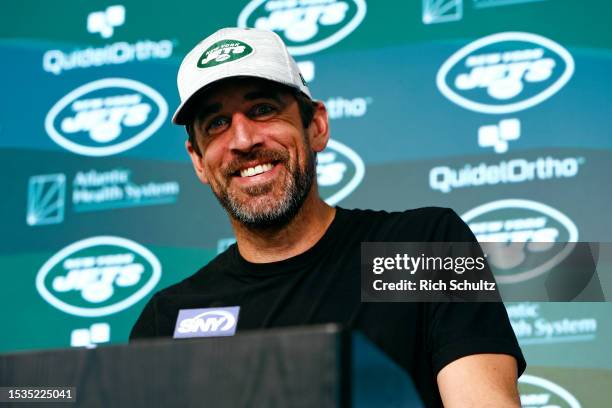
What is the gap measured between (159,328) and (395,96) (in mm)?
866

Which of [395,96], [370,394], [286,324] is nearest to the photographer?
[370,394]

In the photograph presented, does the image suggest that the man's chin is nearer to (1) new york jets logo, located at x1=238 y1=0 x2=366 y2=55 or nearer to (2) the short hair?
(2) the short hair

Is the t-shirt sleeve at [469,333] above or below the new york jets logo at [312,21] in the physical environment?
below

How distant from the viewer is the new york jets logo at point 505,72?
6.03ft

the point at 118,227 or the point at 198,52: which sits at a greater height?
the point at 198,52

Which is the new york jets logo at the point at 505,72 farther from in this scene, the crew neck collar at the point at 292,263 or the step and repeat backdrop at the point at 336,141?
the crew neck collar at the point at 292,263

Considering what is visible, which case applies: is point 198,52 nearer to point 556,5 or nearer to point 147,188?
point 147,188

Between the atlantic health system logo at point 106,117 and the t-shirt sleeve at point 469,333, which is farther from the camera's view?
the atlantic health system logo at point 106,117

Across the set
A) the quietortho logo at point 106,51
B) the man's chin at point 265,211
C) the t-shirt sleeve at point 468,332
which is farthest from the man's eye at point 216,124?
the quietortho logo at point 106,51

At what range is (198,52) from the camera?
1312 mm

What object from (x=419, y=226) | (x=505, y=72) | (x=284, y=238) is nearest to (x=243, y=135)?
(x=284, y=238)

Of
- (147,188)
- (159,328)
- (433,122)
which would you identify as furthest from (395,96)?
(159,328)

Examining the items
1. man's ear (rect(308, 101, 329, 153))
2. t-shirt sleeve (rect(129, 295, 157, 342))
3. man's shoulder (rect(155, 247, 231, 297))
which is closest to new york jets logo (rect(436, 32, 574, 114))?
man's ear (rect(308, 101, 329, 153))

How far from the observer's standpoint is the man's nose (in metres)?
1.28
